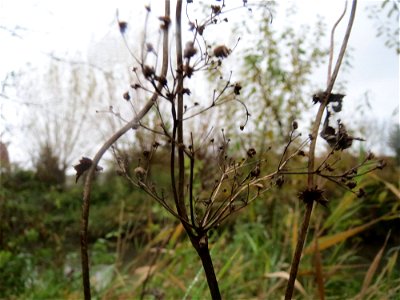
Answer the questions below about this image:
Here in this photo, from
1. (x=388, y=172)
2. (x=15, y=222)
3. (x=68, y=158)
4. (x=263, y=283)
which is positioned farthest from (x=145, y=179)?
(x=68, y=158)

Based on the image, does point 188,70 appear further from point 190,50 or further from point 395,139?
point 395,139

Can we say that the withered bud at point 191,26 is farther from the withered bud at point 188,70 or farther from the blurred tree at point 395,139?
the blurred tree at point 395,139

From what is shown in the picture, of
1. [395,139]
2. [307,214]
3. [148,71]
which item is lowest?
[307,214]

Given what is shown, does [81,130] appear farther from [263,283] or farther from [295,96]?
[263,283]

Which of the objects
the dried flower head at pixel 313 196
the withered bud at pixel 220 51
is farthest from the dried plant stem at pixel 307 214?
the withered bud at pixel 220 51

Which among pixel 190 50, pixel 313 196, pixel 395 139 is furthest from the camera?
pixel 395 139

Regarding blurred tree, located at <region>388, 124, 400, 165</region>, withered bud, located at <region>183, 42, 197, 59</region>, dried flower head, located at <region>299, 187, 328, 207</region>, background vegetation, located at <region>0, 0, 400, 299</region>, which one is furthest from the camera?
blurred tree, located at <region>388, 124, 400, 165</region>

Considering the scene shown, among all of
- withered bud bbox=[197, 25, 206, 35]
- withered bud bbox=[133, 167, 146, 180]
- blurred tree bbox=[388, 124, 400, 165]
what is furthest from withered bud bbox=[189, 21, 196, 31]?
blurred tree bbox=[388, 124, 400, 165]

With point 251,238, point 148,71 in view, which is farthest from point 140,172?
point 251,238

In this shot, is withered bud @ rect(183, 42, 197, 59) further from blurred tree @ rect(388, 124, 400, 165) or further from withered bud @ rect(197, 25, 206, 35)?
blurred tree @ rect(388, 124, 400, 165)

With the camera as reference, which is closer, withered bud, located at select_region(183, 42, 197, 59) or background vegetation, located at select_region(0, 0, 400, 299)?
withered bud, located at select_region(183, 42, 197, 59)

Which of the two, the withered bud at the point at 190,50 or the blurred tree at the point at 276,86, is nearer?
the withered bud at the point at 190,50

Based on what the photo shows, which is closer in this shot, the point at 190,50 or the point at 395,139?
the point at 190,50
